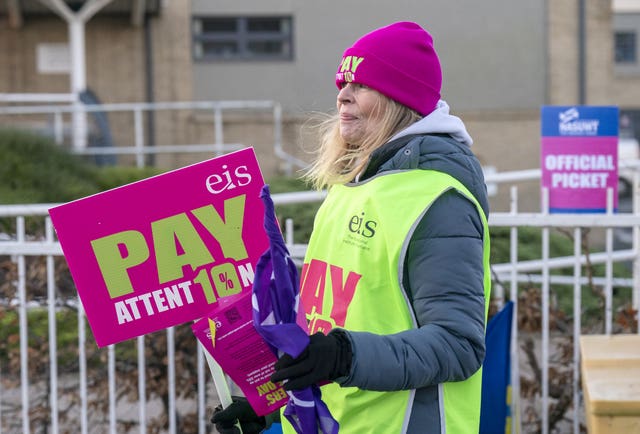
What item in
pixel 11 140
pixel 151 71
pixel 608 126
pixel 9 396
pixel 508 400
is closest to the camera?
pixel 508 400

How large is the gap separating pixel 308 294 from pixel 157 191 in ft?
1.60

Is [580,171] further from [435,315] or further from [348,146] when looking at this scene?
[435,315]

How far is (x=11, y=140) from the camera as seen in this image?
9.66m

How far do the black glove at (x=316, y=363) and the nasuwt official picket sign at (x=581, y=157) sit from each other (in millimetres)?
2553

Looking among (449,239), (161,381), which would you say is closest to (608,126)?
(161,381)

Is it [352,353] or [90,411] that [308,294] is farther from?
[90,411]

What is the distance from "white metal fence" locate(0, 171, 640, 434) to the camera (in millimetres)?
4059

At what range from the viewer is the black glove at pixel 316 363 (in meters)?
1.78

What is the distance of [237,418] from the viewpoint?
2.35 meters

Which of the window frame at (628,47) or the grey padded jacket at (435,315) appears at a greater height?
the window frame at (628,47)

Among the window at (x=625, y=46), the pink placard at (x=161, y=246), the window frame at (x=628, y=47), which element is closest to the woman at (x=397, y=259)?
the pink placard at (x=161, y=246)

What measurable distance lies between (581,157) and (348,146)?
2.22m

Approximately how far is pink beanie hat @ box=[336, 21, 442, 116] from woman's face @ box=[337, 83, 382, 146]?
0.02 meters

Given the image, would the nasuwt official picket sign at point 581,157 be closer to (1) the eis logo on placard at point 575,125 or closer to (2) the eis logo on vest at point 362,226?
(1) the eis logo on placard at point 575,125
